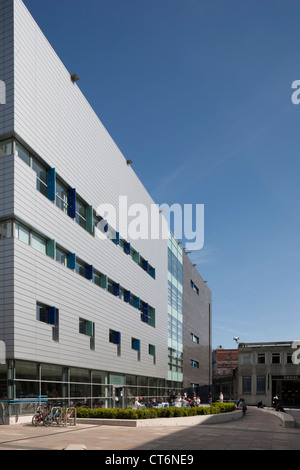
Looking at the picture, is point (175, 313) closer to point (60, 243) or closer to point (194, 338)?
point (194, 338)

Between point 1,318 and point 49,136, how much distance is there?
11225 millimetres

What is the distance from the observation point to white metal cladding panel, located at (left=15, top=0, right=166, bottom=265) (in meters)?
27.9

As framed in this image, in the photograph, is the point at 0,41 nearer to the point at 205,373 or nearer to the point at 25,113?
the point at 25,113

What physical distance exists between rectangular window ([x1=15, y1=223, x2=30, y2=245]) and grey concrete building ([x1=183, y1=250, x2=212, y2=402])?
4392 cm

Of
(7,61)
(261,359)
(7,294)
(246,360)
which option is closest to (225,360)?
(246,360)

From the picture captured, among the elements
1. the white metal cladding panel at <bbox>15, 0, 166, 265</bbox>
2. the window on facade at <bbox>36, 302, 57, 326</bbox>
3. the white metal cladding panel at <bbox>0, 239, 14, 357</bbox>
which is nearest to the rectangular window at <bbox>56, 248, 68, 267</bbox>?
the window on facade at <bbox>36, 302, 57, 326</bbox>

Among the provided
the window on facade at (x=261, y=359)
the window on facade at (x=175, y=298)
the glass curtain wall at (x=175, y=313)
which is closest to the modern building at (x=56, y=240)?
the glass curtain wall at (x=175, y=313)

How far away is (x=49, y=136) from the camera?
30312 millimetres

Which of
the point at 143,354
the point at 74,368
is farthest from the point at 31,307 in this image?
the point at 143,354

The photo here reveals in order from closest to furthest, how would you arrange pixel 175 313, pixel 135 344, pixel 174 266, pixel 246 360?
pixel 135 344, pixel 175 313, pixel 174 266, pixel 246 360

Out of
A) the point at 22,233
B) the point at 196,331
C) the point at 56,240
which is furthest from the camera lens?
the point at 196,331

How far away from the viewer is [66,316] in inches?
1225

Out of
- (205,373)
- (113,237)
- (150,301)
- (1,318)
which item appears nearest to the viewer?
(1,318)

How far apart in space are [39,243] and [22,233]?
213 cm
